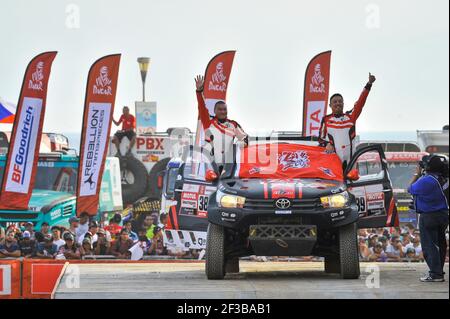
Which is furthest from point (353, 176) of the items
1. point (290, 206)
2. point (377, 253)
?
point (377, 253)

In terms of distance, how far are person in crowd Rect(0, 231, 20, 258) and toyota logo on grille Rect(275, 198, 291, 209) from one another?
419 inches

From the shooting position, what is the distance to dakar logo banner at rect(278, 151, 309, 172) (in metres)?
14.3

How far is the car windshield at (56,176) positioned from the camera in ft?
86.5

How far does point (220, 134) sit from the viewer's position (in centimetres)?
1537

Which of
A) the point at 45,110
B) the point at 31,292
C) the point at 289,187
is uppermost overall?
the point at 45,110

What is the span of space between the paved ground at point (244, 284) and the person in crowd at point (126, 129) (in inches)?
597

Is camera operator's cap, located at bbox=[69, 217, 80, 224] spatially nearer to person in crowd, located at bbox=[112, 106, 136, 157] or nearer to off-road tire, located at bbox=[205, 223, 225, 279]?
person in crowd, located at bbox=[112, 106, 136, 157]

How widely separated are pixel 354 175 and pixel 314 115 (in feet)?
42.7

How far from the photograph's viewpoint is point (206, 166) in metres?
16.3

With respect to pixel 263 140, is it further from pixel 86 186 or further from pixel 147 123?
pixel 147 123

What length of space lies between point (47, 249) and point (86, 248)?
79 centimetres

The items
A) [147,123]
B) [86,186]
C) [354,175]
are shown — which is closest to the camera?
[354,175]
